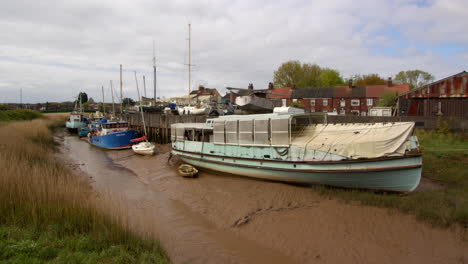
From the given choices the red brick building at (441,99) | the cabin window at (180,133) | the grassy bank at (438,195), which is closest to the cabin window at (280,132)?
the grassy bank at (438,195)

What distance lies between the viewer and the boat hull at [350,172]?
33.7 ft

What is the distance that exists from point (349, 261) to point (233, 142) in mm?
8602

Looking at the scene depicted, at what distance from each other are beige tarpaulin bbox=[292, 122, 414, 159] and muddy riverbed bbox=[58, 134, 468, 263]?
211cm

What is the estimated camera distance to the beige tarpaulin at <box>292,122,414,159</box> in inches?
406

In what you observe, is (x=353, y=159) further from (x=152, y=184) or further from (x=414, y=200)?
(x=152, y=184)

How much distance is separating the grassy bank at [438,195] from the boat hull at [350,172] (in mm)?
372

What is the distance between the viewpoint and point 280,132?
41.7 ft

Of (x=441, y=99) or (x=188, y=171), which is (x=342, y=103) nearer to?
(x=441, y=99)

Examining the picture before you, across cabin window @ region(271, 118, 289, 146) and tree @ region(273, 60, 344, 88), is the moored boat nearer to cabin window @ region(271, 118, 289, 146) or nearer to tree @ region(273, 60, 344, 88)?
cabin window @ region(271, 118, 289, 146)

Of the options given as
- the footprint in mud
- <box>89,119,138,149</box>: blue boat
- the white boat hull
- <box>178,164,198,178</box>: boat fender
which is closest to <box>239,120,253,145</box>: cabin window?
<box>178,164,198,178</box>: boat fender

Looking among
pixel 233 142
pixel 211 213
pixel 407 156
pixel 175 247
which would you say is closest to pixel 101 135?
pixel 233 142

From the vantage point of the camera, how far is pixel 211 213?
34.3 ft

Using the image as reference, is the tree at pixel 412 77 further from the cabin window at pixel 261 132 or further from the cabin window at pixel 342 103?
the cabin window at pixel 261 132

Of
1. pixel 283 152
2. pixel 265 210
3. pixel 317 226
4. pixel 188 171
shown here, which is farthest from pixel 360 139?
pixel 188 171
